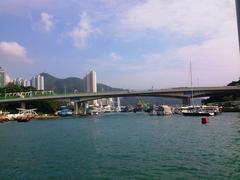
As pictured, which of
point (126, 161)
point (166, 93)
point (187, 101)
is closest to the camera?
point (126, 161)

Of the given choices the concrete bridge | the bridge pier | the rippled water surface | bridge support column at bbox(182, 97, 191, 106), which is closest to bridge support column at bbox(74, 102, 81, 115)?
the bridge pier

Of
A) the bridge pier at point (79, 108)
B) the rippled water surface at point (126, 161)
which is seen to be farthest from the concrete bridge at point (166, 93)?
the rippled water surface at point (126, 161)

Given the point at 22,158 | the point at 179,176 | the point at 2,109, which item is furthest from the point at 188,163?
the point at 2,109

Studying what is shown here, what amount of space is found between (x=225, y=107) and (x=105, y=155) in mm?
97315

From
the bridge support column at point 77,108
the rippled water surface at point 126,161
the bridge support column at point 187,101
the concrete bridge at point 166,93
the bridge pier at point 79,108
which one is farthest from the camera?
the bridge pier at point 79,108

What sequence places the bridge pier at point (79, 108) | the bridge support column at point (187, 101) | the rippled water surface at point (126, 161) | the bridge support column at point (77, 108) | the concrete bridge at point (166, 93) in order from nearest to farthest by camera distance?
1. the rippled water surface at point (126, 161)
2. the concrete bridge at point (166, 93)
3. the bridge support column at point (187, 101)
4. the bridge support column at point (77, 108)
5. the bridge pier at point (79, 108)

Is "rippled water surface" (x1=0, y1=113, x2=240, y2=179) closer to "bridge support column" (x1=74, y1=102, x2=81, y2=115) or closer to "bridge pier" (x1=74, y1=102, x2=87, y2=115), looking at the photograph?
"bridge support column" (x1=74, y1=102, x2=81, y2=115)

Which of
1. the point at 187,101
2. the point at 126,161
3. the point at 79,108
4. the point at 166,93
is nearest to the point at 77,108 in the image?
the point at 79,108

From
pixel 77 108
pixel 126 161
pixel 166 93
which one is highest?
pixel 166 93

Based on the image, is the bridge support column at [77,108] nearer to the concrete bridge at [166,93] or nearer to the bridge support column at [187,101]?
the concrete bridge at [166,93]

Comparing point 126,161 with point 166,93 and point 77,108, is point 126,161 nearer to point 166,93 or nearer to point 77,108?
point 166,93

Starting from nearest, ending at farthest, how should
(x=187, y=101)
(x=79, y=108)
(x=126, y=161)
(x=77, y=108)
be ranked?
(x=126, y=161) < (x=187, y=101) < (x=77, y=108) < (x=79, y=108)

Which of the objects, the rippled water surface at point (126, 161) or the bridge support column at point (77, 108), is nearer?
the rippled water surface at point (126, 161)

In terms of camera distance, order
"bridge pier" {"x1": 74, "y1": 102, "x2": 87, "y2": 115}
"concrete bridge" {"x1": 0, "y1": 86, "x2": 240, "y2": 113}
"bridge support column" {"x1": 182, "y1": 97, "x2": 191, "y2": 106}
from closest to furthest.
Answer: "concrete bridge" {"x1": 0, "y1": 86, "x2": 240, "y2": 113} → "bridge support column" {"x1": 182, "y1": 97, "x2": 191, "y2": 106} → "bridge pier" {"x1": 74, "y1": 102, "x2": 87, "y2": 115}
